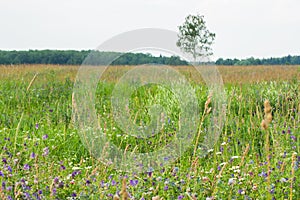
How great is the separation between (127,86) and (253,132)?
171 centimetres

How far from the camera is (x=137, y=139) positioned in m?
4.83

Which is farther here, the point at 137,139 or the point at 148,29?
the point at 137,139

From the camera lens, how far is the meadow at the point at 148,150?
9.80 ft

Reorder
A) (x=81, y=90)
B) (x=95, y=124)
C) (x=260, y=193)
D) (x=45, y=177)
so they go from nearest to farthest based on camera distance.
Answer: (x=260, y=193) < (x=45, y=177) < (x=95, y=124) < (x=81, y=90)

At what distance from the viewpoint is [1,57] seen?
34656 millimetres

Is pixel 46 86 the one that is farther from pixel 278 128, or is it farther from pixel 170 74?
pixel 278 128

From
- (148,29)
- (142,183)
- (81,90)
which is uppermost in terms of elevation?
(148,29)

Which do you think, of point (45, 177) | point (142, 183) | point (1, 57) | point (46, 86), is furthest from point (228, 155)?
point (1, 57)

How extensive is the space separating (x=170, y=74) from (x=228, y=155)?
84.2 inches

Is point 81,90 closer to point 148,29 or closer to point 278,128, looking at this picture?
point 148,29

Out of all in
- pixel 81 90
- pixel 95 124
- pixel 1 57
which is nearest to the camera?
pixel 95 124

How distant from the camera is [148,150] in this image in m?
4.50

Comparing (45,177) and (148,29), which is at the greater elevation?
(148,29)

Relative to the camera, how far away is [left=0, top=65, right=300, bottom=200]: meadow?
2.99 m
